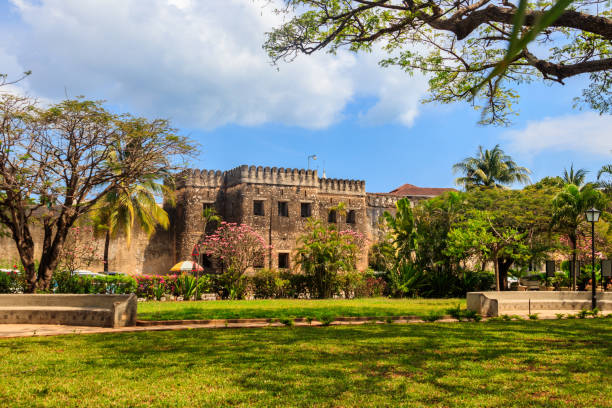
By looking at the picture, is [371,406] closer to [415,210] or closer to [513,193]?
[415,210]

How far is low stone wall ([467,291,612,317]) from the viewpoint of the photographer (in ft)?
41.5

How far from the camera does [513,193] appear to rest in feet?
79.9

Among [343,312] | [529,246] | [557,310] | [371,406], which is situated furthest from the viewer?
[529,246]

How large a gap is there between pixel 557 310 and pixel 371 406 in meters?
11.7

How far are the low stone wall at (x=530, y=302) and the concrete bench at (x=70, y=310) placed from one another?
26.5 feet

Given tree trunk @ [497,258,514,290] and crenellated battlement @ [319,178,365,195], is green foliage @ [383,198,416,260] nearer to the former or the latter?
tree trunk @ [497,258,514,290]

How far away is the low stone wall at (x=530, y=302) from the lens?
12648 mm

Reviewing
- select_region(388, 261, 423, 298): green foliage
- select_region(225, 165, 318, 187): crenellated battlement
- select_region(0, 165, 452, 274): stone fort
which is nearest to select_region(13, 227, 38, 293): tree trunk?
select_region(0, 165, 452, 274): stone fort

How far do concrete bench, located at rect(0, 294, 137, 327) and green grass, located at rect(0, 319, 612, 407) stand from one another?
152cm

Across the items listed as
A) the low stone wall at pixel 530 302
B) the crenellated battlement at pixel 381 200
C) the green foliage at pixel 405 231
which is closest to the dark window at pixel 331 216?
the crenellated battlement at pixel 381 200

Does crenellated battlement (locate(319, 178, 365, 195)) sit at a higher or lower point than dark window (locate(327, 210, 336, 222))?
higher

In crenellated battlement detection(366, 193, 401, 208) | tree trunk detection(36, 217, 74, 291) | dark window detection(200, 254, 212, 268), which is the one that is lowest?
dark window detection(200, 254, 212, 268)

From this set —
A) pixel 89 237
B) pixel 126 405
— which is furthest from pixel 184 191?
pixel 126 405

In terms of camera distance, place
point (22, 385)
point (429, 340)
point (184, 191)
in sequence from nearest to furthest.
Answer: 1. point (22, 385)
2. point (429, 340)
3. point (184, 191)
